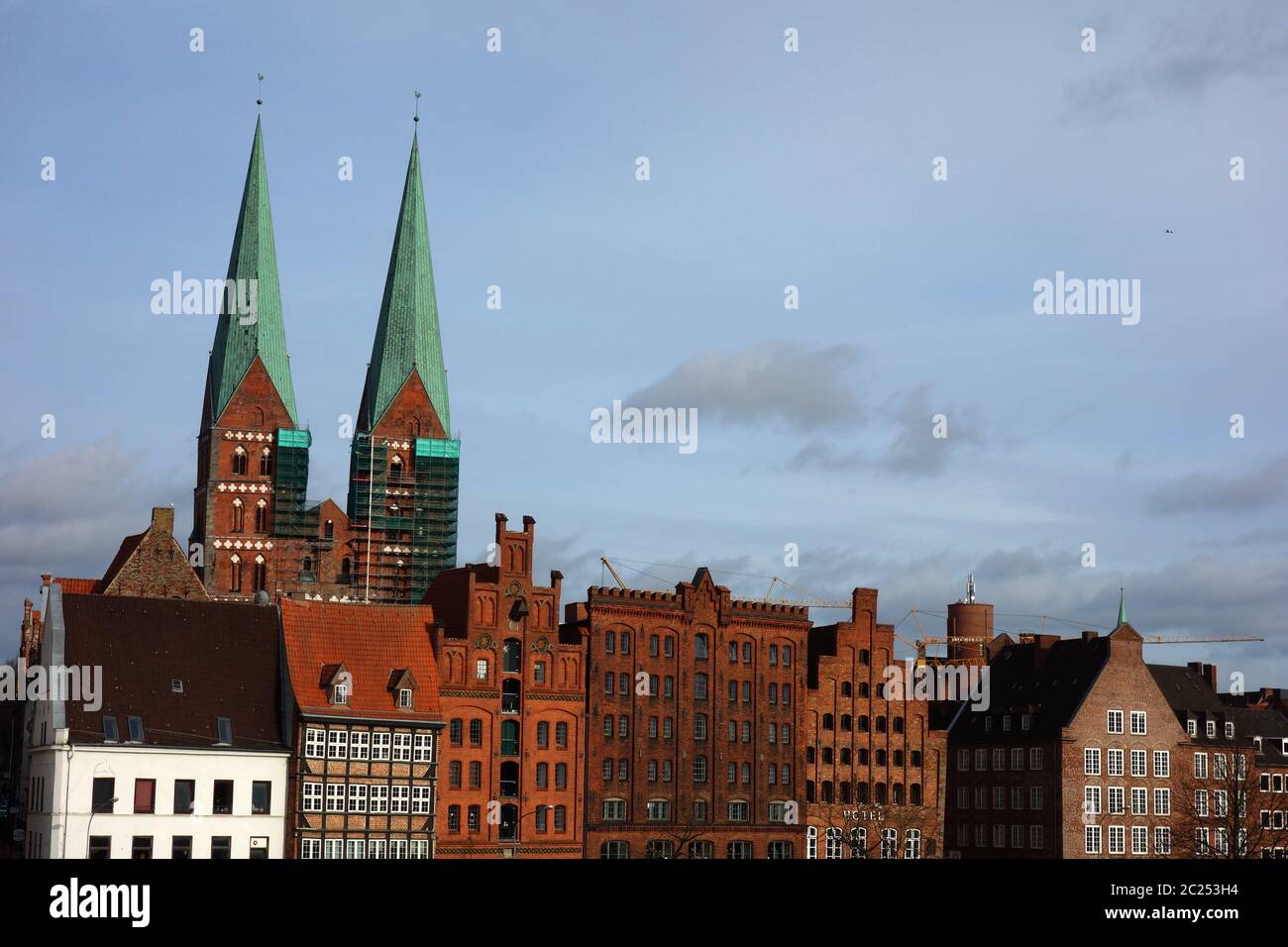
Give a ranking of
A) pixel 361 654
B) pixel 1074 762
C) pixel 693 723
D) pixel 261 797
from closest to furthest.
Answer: pixel 261 797, pixel 361 654, pixel 693 723, pixel 1074 762

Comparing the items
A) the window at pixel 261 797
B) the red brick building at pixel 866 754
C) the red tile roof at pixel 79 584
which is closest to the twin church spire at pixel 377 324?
the red tile roof at pixel 79 584

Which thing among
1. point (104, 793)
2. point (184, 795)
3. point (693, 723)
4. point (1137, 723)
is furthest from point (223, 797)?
point (1137, 723)

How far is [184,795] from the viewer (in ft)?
290

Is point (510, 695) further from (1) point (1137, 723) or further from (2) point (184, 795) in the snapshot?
(1) point (1137, 723)

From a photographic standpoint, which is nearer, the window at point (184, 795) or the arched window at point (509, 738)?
the window at point (184, 795)

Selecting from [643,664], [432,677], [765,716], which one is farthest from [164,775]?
[765,716]

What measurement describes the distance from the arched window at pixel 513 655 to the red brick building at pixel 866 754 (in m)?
22.0

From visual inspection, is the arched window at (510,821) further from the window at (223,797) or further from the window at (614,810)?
the window at (223,797)

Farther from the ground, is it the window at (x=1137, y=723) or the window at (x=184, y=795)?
the window at (x=1137, y=723)

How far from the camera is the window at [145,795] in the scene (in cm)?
8706

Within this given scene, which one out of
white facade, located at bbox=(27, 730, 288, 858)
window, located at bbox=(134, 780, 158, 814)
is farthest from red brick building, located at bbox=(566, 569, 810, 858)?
window, located at bbox=(134, 780, 158, 814)

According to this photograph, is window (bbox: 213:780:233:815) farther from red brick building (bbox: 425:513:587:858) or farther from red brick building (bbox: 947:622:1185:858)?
red brick building (bbox: 947:622:1185:858)

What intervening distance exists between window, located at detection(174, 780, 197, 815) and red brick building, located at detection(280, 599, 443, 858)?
5253 mm

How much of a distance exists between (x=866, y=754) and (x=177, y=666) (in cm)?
4622
